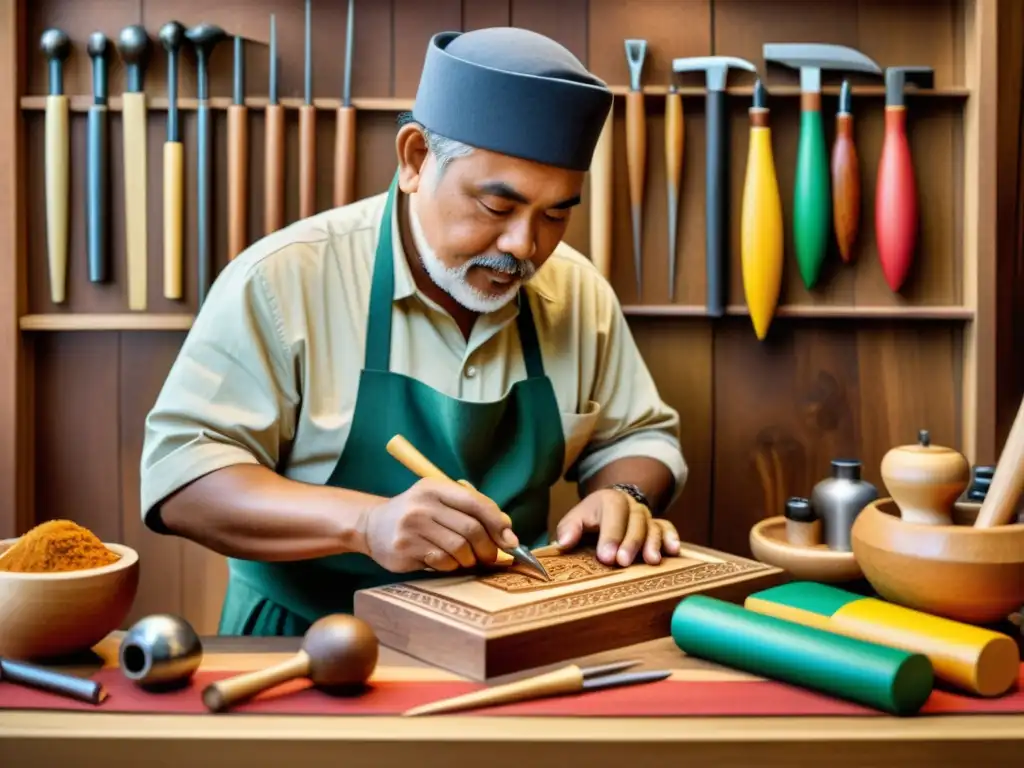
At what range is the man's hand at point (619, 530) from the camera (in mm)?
1567

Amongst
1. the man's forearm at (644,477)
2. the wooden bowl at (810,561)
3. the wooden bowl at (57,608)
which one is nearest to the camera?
the wooden bowl at (57,608)

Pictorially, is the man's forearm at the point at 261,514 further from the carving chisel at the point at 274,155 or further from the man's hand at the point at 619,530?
the carving chisel at the point at 274,155

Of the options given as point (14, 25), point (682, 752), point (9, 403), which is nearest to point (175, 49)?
point (14, 25)

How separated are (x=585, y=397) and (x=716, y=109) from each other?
2.57 ft

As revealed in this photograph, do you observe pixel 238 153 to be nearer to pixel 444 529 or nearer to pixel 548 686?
pixel 444 529

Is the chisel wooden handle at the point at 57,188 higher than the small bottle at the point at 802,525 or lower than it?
higher

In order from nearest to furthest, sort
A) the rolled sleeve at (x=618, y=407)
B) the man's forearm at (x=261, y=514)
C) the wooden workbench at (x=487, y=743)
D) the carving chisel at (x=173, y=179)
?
the wooden workbench at (x=487, y=743) < the man's forearm at (x=261, y=514) < the rolled sleeve at (x=618, y=407) < the carving chisel at (x=173, y=179)

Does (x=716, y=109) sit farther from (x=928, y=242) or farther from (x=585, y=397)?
(x=585, y=397)

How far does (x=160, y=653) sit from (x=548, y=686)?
404 mm

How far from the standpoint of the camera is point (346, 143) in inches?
98.7

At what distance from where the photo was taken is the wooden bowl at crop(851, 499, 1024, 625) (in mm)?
1288

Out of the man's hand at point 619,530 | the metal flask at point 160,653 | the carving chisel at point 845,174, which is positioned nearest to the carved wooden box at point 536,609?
the man's hand at point 619,530

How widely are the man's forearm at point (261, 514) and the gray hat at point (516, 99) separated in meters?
0.60

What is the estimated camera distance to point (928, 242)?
8.62ft
